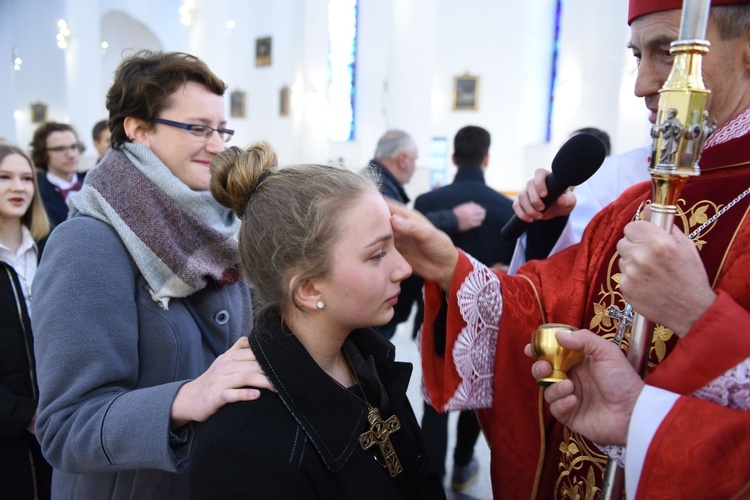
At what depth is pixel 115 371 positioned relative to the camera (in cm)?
128

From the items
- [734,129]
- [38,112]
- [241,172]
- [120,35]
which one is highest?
[120,35]

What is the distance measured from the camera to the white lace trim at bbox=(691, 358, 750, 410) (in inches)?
37.5

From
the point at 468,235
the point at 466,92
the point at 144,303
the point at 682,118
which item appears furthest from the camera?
the point at 466,92

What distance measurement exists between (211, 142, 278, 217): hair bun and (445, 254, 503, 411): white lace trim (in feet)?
1.78

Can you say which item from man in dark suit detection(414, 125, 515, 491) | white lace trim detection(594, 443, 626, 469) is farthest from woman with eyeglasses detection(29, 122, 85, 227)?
white lace trim detection(594, 443, 626, 469)

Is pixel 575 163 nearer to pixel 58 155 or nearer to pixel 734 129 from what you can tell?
pixel 734 129

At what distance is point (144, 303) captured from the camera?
1.40 meters

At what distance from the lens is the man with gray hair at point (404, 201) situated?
11.6 ft

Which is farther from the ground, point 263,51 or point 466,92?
point 263,51

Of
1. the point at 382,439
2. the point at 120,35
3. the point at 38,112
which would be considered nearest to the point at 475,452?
the point at 382,439

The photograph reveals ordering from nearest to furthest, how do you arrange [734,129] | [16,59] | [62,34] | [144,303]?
[734,129] → [144,303] → [62,34] → [16,59]

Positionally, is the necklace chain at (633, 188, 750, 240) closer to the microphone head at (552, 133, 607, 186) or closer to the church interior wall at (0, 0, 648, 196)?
the microphone head at (552, 133, 607, 186)

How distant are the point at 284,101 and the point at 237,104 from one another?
5.90 feet

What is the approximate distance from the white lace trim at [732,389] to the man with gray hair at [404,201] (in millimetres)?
2155
